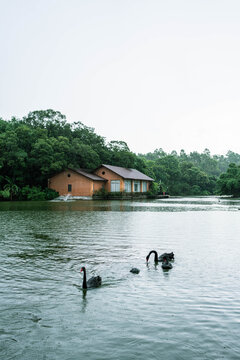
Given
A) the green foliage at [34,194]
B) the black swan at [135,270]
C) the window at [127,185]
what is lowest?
the black swan at [135,270]

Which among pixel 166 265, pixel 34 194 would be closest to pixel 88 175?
pixel 34 194

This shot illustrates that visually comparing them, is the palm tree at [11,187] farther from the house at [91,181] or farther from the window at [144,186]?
the window at [144,186]

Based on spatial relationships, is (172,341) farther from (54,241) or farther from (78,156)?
(78,156)

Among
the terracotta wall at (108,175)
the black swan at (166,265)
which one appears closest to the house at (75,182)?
the terracotta wall at (108,175)

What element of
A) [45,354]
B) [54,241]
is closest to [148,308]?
[45,354]

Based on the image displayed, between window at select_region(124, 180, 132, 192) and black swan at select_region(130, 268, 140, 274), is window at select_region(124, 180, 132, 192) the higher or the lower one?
the higher one

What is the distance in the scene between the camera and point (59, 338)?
5.08 metres

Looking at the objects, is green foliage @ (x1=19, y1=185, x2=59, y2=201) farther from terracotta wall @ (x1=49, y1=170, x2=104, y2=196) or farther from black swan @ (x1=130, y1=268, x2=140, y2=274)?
black swan @ (x1=130, y1=268, x2=140, y2=274)

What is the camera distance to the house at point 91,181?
5409 cm

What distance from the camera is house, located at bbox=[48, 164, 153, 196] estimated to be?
5409 cm

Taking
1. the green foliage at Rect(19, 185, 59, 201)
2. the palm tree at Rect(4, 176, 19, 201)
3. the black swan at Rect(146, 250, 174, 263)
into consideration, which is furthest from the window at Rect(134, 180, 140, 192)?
the black swan at Rect(146, 250, 174, 263)

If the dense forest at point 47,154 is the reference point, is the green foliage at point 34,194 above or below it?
below

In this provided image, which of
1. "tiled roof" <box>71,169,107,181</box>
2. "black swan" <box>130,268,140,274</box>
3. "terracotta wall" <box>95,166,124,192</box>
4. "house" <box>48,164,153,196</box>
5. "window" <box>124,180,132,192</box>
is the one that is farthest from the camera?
"window" <box>124,180,132,192</box>

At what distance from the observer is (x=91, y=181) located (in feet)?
177
